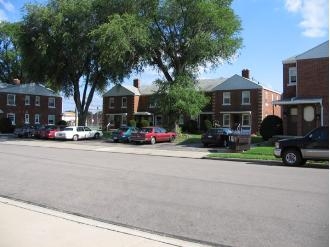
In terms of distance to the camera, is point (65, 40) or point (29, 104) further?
point (29, 104)

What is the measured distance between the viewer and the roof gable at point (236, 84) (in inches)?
2212

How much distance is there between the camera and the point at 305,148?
807 inches

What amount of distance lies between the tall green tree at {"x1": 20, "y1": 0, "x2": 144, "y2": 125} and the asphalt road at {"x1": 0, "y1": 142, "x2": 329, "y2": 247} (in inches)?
1088

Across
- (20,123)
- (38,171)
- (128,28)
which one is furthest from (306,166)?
(20,123)

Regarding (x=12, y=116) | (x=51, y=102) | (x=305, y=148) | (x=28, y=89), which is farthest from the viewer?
(x=51, y=102)

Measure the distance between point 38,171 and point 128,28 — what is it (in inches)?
1001

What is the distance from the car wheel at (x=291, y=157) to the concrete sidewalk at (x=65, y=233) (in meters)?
13.9

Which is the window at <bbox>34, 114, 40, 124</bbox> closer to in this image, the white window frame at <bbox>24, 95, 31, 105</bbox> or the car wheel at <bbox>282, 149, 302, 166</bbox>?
the white window frame at <bbox>24, 95, 31, 105</bbox>

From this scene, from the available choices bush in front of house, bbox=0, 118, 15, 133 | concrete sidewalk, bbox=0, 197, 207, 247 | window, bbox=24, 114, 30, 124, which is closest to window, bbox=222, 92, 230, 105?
bush in front of house, bbox=0, 118, 15, 133

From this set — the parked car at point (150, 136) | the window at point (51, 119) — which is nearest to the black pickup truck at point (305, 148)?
the parked car at point (150, 136)

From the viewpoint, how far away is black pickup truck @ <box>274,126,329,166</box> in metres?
20.0

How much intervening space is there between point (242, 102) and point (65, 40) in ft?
75.0

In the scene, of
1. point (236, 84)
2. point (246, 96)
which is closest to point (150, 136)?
point (246, 96)

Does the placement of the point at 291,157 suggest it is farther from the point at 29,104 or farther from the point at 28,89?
the point at 28,89
